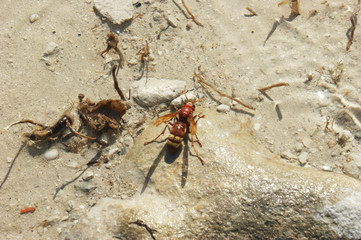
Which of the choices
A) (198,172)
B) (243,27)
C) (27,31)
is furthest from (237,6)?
→ (27,31)

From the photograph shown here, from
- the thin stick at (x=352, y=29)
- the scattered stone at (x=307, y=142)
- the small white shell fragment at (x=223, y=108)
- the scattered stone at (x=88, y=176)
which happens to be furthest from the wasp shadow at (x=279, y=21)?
the scattered stone at (x=88, y=176)

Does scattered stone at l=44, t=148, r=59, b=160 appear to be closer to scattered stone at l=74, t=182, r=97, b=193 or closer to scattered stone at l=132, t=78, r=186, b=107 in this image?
scattered stone at l=74, t=182, r=97, b=193

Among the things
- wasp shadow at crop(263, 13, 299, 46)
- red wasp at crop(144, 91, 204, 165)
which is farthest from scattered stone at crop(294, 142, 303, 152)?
wasp shadow at crop(263, 13, 299, 46)

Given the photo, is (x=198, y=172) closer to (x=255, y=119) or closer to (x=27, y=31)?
(x=255, y=119)

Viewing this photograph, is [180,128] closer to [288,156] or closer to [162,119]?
[162,119]

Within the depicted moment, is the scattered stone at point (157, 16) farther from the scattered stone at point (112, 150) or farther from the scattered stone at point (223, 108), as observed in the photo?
the scattered stone at point (112, 150)
